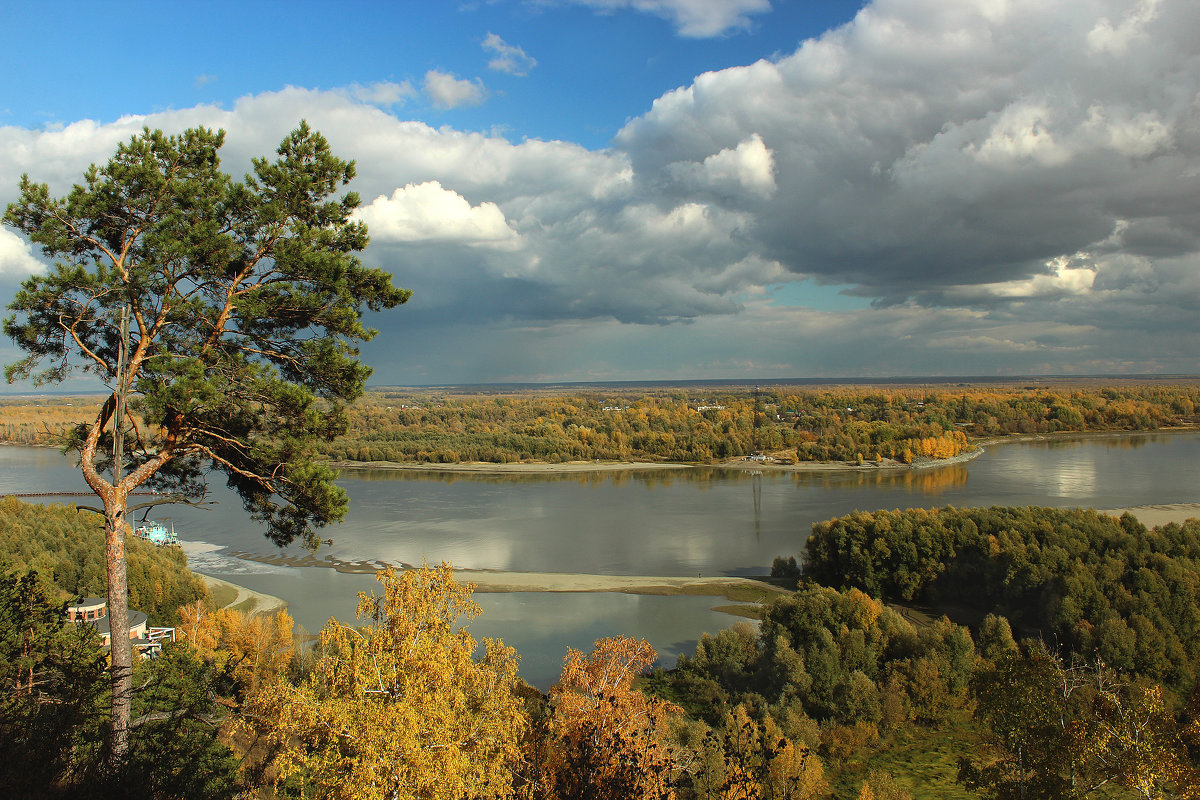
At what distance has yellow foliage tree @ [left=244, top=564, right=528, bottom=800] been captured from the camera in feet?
9.86

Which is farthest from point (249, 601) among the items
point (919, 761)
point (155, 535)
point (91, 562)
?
point (919, 761)

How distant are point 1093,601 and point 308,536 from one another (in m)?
15.2

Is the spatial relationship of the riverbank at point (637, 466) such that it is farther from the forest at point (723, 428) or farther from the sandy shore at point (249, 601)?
the sandy shore at point (249, 601)

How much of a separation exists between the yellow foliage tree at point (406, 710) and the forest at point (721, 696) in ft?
0.04

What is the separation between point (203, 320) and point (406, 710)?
2.77 m

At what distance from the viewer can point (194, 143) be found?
15.0 ft

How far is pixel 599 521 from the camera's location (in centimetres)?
2878

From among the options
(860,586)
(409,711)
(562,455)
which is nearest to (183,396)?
(409,711)

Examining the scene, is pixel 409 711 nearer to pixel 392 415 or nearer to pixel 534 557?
pixel 534 557

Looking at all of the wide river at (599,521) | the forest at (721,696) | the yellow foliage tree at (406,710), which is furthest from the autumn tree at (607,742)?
the wide river at (599,521)

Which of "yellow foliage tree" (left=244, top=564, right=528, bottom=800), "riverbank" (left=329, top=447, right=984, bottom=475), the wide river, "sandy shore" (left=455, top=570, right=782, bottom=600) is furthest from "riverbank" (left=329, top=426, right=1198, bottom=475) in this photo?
"yellow foliage tree" (left=244, top=564, right=528, bottom=800)

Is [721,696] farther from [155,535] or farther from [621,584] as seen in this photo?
[155,535]

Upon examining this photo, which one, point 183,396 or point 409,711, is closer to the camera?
point 409,711

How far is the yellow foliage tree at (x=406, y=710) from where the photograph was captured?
9.86 ft
